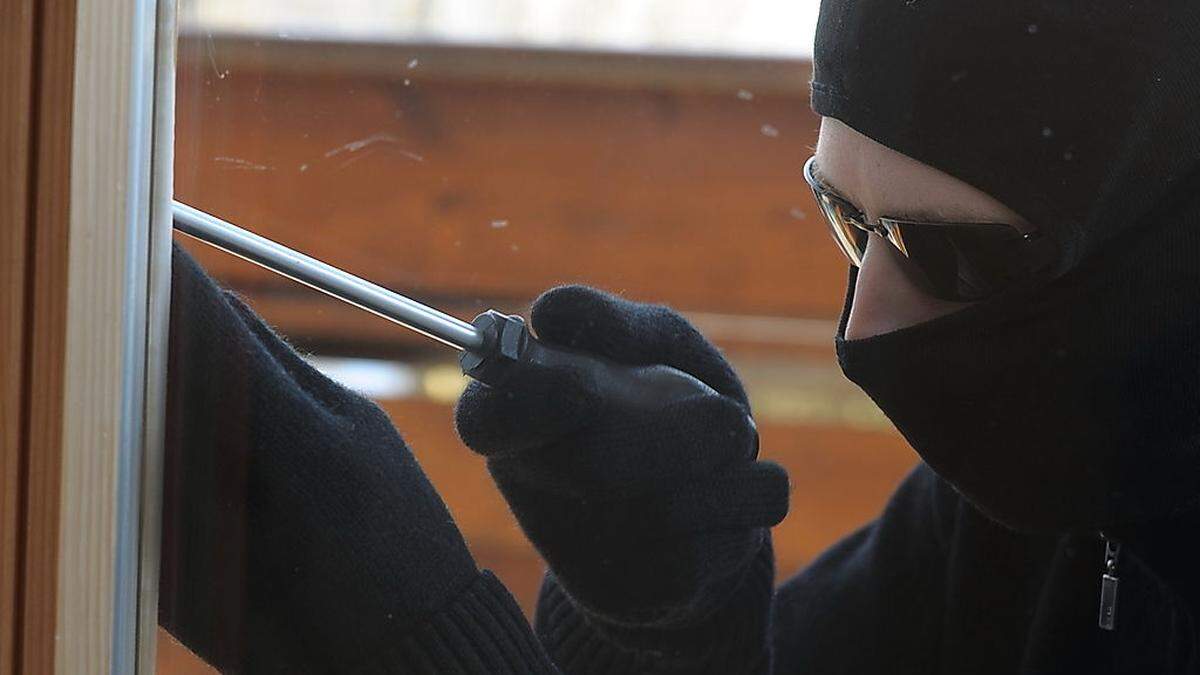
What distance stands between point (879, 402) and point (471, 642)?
10.8 inches

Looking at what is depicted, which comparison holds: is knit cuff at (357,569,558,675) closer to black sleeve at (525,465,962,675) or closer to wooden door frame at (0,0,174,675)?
wooden door frame at (0,0,174,675)

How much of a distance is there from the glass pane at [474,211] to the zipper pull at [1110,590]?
0.71ft

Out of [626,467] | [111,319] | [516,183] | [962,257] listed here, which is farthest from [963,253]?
[111,319]

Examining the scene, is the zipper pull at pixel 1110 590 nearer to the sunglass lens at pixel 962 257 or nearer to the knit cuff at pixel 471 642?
the sunglass lens at pixel 962 257

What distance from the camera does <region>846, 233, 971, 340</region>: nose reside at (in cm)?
71

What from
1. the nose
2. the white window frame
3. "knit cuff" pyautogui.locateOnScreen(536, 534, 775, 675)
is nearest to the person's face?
the nose

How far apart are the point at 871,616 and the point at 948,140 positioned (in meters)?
0.45

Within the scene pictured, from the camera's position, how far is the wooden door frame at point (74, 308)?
0.43m

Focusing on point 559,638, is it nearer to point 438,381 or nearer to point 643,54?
point 438,381

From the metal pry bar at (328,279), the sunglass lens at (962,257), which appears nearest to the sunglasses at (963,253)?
the sunglass lens at (962,257)

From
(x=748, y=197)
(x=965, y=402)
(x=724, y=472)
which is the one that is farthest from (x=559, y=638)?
(x=748, y=197)

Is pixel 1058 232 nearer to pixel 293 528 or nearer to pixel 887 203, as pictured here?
pixel 887 203

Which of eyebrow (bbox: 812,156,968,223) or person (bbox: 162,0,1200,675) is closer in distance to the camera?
person (bbox: 162,0,1200,675)

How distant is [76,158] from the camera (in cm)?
43
